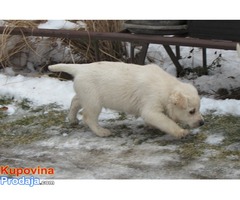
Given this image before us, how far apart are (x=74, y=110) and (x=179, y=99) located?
130 cm

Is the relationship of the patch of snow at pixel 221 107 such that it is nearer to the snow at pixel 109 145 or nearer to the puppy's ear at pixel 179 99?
the snow at pixel 109 145

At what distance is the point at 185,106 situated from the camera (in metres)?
4.83

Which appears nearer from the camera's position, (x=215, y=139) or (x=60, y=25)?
(x=215, y=139)

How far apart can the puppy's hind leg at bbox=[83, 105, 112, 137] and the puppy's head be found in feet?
2.38

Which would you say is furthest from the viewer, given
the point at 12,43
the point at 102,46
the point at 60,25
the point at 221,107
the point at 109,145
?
the point at 60,25

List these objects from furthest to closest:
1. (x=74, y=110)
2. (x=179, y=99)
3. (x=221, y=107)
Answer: (x=221, y=107)
(x=74, y=110)
(x=179, y=99)

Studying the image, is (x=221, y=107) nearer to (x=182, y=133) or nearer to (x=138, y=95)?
(x=182, y=133)

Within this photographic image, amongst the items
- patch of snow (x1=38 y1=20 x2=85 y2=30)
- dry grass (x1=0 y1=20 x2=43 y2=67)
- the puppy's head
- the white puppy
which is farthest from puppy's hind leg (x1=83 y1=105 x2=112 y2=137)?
patch of snow (x1=38 y1=20 x2=85 y2=30)

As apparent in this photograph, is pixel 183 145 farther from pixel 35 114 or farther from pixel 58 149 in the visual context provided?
pixel 35 114

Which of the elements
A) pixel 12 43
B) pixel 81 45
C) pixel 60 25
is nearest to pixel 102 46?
pixel 81 45

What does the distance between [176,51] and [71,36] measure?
1.70 metres

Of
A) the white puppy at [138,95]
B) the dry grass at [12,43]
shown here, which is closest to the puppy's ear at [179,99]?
the white puppy at [138,95]

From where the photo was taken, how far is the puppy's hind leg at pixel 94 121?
5.09 m

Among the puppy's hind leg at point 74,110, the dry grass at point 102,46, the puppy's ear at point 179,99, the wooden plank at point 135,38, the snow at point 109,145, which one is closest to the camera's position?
the snow at point 109,145
